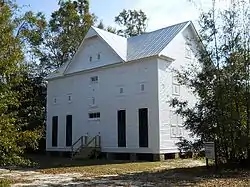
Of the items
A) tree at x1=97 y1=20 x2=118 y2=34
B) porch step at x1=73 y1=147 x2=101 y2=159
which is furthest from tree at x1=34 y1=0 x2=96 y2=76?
porch step at x1=73 y1=147 x2=101 y2=159

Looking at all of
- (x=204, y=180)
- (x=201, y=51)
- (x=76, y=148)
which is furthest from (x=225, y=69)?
(x=76, y=148)

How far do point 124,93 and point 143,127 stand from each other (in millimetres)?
2736

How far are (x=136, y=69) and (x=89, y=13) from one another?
62.9 ft

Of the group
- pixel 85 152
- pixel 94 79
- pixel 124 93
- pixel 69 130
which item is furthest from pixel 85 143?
pixel 124 93

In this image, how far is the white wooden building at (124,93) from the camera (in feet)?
70.6

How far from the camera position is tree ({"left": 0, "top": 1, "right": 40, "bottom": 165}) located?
6.95 metres

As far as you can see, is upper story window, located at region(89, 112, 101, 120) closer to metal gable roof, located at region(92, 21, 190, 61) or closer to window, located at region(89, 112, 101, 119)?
window, located at region(89, 112, 101, 119)

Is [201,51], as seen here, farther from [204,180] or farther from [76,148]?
[76,148]

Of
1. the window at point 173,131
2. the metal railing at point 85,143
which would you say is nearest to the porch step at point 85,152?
the metal railing at point 85,143

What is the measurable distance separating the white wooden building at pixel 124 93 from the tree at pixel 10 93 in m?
14.2

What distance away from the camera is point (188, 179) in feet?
39.1

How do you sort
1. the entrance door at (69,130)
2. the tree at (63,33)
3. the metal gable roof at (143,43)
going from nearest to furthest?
the metal gable roof at (143,43) < the entrance door at (69,130) < the tree at (63,33)

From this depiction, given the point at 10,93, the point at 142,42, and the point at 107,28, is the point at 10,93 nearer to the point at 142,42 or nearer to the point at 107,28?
the point at 142,42

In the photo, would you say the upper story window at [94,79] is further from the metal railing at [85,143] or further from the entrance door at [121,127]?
the metal railing at [85,143]
